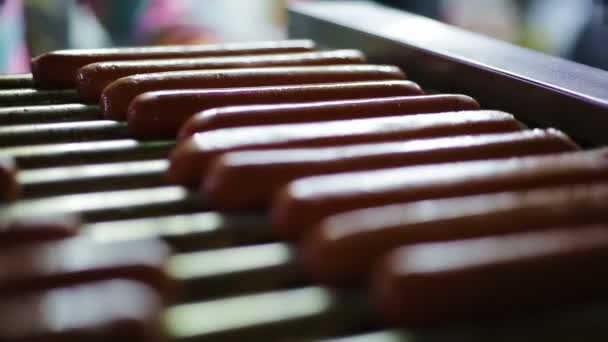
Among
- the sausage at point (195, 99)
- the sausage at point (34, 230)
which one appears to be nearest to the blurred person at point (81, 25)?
the sausage at point (195, 99)

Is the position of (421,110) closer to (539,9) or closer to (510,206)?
(510,206)

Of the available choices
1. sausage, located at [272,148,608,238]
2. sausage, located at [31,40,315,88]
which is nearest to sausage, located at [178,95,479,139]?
sausage, located at [272,148,608,238]

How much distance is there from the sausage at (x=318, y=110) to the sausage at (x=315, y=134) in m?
0.05

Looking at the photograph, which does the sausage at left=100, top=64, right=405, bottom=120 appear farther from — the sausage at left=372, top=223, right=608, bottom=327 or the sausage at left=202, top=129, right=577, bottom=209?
the sausage at left=372, top=223, right=608, bottom=327

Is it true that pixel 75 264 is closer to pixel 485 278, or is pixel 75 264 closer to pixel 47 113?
pixel 485 278

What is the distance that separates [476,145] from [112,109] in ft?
2.55

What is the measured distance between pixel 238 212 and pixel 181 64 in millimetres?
668

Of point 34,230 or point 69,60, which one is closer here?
point 34,230

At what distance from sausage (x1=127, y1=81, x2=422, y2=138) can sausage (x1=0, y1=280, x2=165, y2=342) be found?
65 cm

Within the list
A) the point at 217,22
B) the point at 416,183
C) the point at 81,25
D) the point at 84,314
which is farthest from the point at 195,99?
the point at 217,22

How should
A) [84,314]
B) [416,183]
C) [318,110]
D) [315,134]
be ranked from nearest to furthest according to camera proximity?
[84,314] → [416,183] → [315,134] → [318,110]

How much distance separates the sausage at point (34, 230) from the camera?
3.11ft

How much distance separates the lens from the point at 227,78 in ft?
5.37

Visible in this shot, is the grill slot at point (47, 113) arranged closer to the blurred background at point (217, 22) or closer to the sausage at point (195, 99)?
the sausage at point (195, 99)
